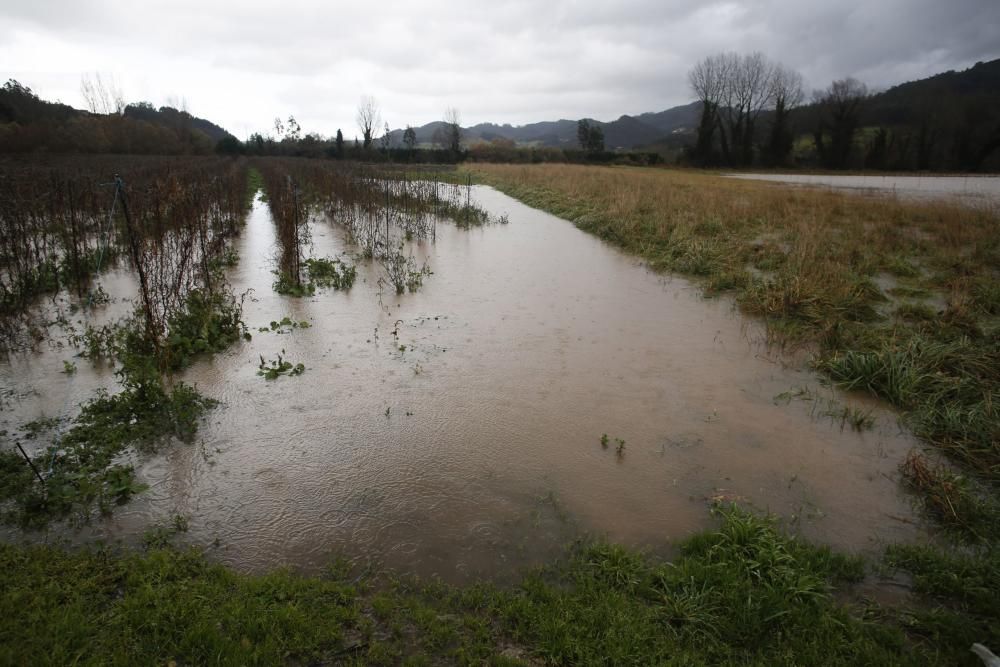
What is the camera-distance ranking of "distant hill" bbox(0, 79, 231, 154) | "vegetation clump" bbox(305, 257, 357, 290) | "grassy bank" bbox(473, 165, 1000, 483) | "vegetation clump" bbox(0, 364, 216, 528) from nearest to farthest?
"vegetation clump" bbox(0, 364, 216, 528), "grassy bank" bbox(473, 165, 1000, 483), "vegetation clump" bbox(305, 257, 357, 290), "distant hill" bbox(0, 79, 231, 154)

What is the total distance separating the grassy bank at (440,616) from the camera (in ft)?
8.30

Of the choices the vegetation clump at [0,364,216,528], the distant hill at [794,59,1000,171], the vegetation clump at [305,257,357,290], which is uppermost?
the distant hill at [794,59,1000,171]

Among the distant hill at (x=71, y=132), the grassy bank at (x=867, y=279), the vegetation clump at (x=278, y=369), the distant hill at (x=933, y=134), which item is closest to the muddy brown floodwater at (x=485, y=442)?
the vegetation clump at (x=278, y=369)

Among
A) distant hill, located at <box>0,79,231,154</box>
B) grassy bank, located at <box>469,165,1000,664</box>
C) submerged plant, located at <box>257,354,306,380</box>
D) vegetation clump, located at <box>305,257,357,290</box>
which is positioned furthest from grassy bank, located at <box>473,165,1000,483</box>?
distant hill, located at <box>0,79,231,154</box>

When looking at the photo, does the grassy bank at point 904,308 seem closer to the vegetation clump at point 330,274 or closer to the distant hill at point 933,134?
the vegetation clump at point 330,274

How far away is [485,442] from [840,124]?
57212 mm

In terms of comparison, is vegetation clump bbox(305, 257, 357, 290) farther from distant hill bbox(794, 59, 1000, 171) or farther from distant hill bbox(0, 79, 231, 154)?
distant hill bbox(794, 59, 1000, 171)

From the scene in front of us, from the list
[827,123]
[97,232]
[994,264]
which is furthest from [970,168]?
[97,232]

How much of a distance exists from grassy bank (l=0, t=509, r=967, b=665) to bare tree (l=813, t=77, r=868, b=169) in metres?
55.1

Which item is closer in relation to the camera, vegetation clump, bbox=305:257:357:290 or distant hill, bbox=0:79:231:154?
vegetation clump, bbox=305:257:357:290

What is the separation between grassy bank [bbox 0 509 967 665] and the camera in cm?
253

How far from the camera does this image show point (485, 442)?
474cm

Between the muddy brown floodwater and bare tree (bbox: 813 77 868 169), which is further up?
bare tree (bbox: 813 77 868 169)

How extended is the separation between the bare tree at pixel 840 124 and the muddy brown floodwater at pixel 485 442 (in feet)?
163
